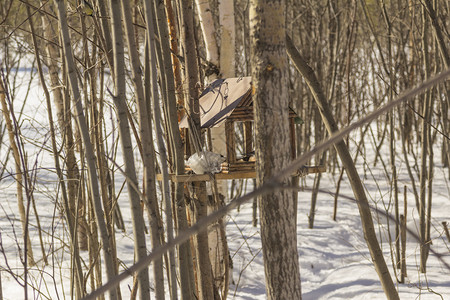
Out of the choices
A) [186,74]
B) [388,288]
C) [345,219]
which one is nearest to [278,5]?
[186,74]

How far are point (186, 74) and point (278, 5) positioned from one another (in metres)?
1.31

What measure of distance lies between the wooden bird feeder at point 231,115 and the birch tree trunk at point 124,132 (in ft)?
2.38

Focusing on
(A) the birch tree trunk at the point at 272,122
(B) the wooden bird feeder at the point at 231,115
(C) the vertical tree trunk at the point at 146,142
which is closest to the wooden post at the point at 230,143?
(B) the wooden bird feeder at the point at 231,115

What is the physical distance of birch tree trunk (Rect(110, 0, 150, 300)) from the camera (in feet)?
4.82

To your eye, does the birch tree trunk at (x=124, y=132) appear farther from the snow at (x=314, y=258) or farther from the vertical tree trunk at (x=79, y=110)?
the snow at (x=314, y=258)

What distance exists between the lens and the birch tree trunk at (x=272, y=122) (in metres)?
1.42

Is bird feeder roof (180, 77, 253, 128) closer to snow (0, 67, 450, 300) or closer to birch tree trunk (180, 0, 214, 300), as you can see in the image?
birch tree trunk (180, 0, 214, 300)

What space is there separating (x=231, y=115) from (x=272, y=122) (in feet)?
3.57

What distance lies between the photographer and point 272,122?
1.42m

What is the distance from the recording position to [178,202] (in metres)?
2.14

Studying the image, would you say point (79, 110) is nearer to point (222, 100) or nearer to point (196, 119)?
point (196, 119)

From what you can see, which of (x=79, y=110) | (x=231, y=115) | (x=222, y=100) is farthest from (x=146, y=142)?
(x=222, y=100)

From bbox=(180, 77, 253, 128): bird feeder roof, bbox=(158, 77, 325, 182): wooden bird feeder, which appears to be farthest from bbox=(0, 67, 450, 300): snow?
bbox=(180, 77, 253, 128): bird feeder roof

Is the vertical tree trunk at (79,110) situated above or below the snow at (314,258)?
above
